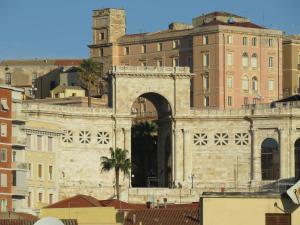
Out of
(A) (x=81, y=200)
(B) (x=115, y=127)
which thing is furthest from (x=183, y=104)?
(A) (x=81, y=200)

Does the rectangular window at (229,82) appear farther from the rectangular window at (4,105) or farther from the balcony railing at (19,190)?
the balcony railing at (19,190)

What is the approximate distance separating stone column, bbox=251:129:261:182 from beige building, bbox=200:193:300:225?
Answer: 119 m

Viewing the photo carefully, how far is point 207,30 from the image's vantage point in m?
193

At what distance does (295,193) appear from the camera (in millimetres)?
37875

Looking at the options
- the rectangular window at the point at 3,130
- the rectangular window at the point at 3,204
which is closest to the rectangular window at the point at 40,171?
the rectangular window at the point at 3,130

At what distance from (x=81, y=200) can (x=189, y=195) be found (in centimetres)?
5183

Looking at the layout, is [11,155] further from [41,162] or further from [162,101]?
[162,101]

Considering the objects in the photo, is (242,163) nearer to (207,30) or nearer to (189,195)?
(189,195)

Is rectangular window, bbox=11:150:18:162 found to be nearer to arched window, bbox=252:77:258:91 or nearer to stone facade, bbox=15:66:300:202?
stone facade, bbox=15:66:300:202

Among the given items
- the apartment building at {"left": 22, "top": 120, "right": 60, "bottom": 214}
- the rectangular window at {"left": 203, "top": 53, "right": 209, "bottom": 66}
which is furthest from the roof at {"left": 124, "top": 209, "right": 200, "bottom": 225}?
the rectangular window at {"left": 203, "top": 53, "right": 209, "bottom": 66}

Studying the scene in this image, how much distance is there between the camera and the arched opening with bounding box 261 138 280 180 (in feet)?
518

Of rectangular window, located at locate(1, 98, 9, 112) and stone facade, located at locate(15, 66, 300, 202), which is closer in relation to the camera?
rectangular window, located at locate(1, 98, 9, 112)

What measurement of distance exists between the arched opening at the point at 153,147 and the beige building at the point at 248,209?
120 m

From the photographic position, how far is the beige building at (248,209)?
38625 millimetres
